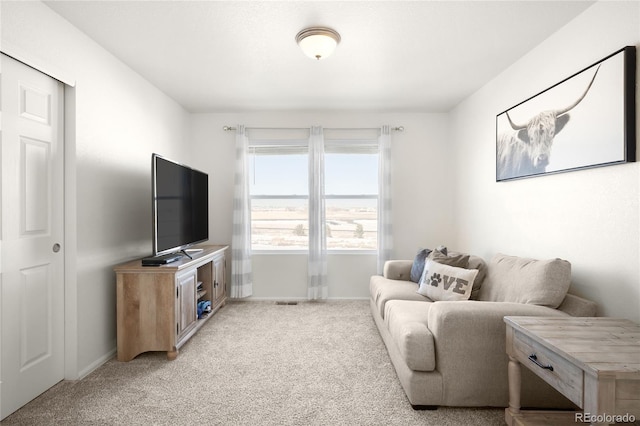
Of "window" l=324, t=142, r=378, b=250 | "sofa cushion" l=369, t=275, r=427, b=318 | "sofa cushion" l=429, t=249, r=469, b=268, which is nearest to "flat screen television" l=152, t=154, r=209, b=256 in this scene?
"window" l=324, t=142, r=378, b=250

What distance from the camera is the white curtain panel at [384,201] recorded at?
4.20 metres

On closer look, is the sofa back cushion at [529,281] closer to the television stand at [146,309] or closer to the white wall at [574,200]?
the white wall at [574,200]

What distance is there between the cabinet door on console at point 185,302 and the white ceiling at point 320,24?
6.34 ft

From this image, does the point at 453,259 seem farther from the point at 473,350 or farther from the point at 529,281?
the point at 473,350

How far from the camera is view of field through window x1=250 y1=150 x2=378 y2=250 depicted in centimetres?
439

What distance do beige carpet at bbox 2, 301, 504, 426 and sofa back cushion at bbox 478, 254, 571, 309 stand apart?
2.48 feet

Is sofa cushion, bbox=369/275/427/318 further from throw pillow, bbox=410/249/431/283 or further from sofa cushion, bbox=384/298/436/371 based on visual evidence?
sofa cushion, bbox=384/298/436/371

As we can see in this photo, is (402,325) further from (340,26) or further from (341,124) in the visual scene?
(341,124)

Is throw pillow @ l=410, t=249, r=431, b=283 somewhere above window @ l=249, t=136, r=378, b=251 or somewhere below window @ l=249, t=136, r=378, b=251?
below

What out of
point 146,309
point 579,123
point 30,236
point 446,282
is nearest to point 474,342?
point 446,282

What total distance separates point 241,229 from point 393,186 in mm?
2142

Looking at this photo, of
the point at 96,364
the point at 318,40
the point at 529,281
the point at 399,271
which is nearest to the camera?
the point at 529,281

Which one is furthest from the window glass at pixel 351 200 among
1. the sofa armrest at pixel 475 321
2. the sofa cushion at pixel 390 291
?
the sofa armrest at pixel 475 321

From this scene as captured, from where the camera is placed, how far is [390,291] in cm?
304
